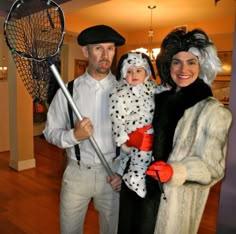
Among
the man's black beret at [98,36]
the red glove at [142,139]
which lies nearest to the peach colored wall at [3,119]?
the man's black beret at [98,36]

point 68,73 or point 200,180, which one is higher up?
point 68,73

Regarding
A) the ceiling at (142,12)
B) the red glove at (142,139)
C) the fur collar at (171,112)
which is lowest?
the red glove at (142,139)

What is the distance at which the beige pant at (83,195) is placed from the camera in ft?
4.55

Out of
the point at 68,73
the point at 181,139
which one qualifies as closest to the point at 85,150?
the point at 181,139

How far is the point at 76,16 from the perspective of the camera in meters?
4.61

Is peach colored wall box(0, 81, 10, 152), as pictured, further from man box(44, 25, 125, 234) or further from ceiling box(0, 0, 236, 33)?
man box(44, 25, 125, 234)

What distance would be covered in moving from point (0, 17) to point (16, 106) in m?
1.07

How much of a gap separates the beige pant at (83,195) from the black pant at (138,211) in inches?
9.0

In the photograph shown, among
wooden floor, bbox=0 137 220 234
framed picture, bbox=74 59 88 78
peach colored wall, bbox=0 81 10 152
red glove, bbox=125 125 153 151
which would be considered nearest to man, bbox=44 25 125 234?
red glove, bbox=125 125 153 151

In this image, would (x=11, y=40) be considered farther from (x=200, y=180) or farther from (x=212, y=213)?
(x=212, y=213)

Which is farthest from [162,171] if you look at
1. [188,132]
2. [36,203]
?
[36,203]

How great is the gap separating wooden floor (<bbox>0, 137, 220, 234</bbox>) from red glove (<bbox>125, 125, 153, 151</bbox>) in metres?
1.35

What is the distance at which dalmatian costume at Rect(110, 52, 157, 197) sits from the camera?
3.73 feet

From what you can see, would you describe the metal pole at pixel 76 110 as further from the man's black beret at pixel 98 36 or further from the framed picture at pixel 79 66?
the framed picture at pixel 79 66
